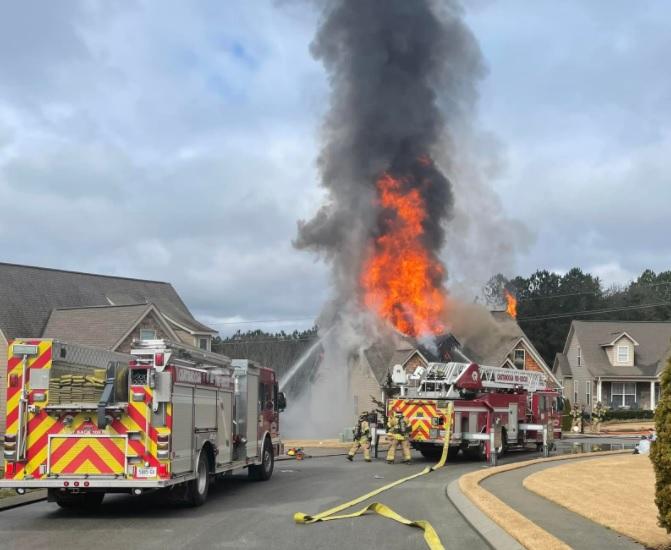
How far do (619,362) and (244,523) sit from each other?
4568cm

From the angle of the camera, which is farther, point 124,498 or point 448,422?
point 448,422

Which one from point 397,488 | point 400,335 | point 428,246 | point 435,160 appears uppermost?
point 435,160

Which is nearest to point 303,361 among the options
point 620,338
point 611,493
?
point 620,338

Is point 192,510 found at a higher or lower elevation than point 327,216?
lower

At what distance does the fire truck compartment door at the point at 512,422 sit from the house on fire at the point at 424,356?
294 inches

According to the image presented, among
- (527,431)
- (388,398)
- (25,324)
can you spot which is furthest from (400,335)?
(25,324)

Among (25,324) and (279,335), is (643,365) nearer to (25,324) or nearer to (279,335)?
(279,335)

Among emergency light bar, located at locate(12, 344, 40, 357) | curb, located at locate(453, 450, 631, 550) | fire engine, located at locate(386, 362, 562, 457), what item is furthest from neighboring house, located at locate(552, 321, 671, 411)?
emergency light bar, located at locate(12, 344, 40, 357)

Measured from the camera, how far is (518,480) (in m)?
16.0

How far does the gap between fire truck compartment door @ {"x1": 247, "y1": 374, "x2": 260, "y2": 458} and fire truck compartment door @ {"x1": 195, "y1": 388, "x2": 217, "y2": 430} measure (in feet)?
7.19

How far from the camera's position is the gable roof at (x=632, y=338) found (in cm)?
5125

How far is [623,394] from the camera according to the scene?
170 feet

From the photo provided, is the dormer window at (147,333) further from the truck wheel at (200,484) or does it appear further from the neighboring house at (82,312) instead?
the truck wheel at (200,484)

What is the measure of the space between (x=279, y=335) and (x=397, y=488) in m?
52.7
